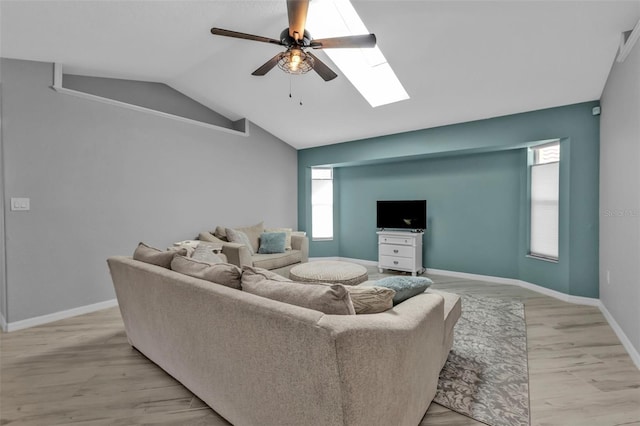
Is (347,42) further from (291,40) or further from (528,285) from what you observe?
(528,285)

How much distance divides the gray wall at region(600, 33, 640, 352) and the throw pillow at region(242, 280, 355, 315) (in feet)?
8.30

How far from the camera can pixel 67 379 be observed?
2143 mm

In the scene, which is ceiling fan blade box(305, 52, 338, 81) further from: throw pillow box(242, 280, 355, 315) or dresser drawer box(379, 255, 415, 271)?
dresser drawer box(379, 255, 415, 271)

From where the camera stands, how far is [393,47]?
3135 mm

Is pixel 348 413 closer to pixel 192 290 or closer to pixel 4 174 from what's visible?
pixel 192 290

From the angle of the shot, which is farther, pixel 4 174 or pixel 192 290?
pixel 4 174

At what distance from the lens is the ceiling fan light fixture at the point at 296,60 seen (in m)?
2.38

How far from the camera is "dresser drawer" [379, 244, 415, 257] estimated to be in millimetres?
5008

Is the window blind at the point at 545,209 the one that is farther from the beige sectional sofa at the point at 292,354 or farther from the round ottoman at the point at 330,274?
the beige sectional sofa at the point at 292,354

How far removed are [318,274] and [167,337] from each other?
1.63 meters

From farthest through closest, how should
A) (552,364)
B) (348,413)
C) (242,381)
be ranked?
1. (552,364)
2. (242,381)
3. (348,413)

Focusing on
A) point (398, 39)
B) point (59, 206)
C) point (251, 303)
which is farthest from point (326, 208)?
point (251, 303)

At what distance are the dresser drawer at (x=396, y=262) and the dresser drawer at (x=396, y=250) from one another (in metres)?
0.06

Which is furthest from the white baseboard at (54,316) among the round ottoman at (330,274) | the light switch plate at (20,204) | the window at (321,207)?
the window at (321,207)
